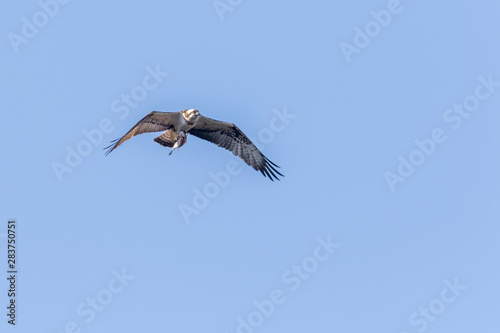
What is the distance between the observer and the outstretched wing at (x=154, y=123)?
1507 centimetres

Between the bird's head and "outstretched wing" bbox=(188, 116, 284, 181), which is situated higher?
the bird's head

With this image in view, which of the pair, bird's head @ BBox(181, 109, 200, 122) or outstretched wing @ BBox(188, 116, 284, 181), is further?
outstretched wing @ BBox(188, 116, 284, 181)

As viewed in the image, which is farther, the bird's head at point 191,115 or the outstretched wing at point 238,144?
the outstretched wing at point 238,144

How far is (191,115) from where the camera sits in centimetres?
1522

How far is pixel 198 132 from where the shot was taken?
1650 centimetres

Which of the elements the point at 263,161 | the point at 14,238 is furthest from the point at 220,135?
the point at 14,238

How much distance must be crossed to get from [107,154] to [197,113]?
89.3 inches

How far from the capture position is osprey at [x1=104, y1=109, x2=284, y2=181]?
600 inches

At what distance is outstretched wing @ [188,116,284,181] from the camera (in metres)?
16.5

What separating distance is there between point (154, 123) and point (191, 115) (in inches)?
36.2

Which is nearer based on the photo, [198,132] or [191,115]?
[191,115]

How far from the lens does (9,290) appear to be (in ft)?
49.1

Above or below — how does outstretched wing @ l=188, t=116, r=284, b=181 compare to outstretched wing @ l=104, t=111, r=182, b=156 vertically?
below

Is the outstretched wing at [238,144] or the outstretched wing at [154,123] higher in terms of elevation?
the outstretched wing at [154,123]
